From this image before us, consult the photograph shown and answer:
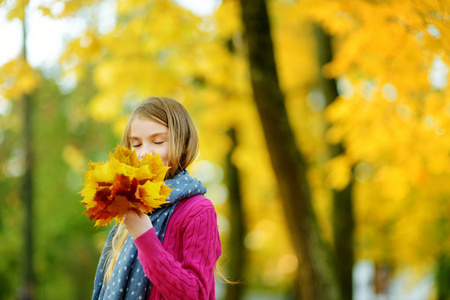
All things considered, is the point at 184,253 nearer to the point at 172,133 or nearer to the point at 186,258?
the point at 186,258

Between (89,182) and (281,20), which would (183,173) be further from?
(281,20)

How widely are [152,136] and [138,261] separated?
1.47ft

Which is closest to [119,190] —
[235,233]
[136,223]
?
[136,223]

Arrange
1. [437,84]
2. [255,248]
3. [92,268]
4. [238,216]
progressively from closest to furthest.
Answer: [437,84] → [238,216] → [92,268] → [255,248]

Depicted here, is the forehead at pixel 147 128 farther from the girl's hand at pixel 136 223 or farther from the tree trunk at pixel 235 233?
the tree trunk at pixel 235 233

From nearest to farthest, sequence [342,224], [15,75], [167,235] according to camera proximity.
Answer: [167,235]
[15,75]
[342,224]

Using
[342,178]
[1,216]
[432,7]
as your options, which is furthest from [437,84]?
[1,216]

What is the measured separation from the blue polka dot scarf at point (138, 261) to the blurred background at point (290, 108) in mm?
609

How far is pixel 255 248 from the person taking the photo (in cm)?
1988

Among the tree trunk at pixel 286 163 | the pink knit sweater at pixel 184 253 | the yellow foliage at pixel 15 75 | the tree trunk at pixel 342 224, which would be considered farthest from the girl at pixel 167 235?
the tree trunk at pixel 342 224

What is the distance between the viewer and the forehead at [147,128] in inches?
72.1

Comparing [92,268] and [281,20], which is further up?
[281,20]

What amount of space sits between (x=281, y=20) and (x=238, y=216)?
3.87 metres

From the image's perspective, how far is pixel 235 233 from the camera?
998 centimetres
